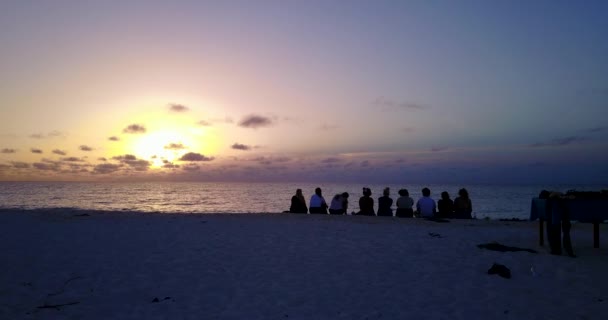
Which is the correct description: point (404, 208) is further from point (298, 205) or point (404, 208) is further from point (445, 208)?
point (298, 205)

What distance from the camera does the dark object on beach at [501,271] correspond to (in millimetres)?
7785

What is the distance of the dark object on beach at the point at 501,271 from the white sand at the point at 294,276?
0.17 m

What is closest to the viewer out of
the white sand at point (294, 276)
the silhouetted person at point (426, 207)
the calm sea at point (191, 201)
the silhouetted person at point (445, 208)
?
the white sand at point (294, 276)

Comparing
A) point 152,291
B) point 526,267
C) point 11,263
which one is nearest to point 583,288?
point 526,267

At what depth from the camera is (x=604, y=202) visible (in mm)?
9867

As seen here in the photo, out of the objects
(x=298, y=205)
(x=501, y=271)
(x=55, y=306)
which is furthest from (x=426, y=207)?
(x=55, y=306)

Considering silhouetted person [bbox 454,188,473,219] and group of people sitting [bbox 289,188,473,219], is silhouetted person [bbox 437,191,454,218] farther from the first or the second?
silhouetted person [bbox 454,188,473,219]

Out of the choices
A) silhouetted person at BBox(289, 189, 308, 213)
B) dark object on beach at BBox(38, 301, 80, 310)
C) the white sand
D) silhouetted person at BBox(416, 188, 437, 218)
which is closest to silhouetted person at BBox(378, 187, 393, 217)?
silhouetted person at BBox(416, 188, 437, 218)

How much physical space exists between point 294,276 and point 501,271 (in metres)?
3.92

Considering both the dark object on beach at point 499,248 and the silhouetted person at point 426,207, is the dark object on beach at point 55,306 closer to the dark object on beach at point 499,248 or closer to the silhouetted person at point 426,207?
the dark object on beach at point 499,248

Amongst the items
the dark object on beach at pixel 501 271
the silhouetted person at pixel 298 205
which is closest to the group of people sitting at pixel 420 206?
the silhouetted person at pixel 298 205

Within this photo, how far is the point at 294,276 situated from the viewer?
7875 millimetres

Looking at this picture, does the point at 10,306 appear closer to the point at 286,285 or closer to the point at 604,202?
the point at 286,285

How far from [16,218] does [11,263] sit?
398 inches
